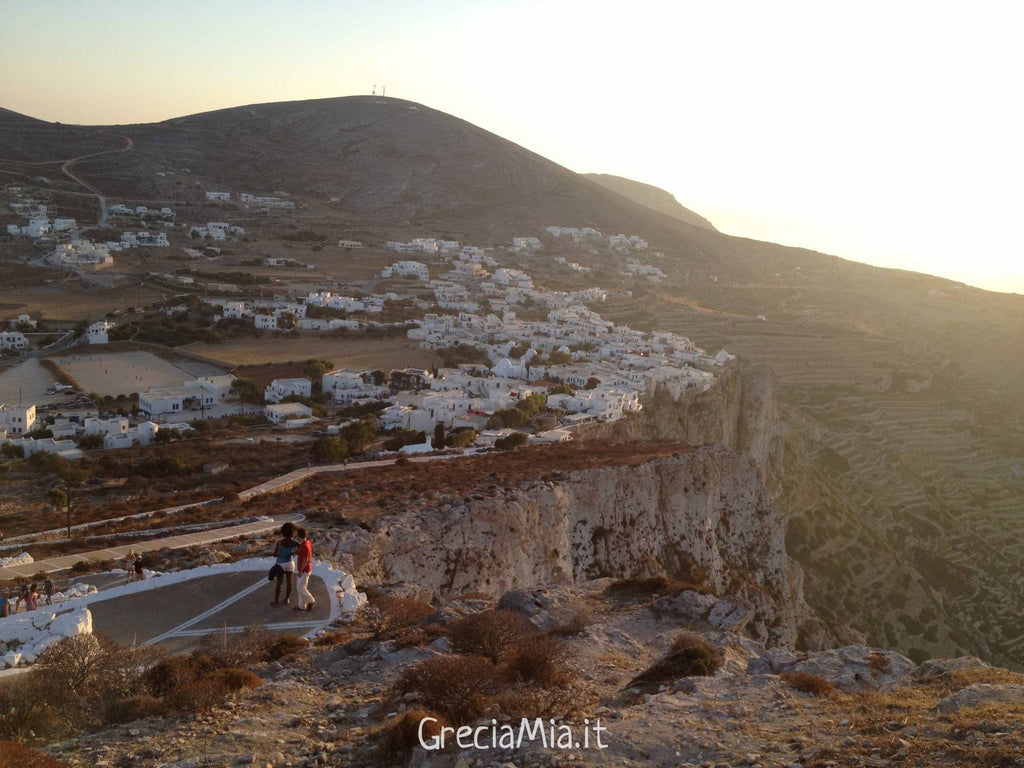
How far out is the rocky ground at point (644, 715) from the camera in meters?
5.38

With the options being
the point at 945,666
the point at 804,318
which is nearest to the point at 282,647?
the point at 945,666

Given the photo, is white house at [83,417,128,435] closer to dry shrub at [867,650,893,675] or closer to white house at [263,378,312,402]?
white house at [263,378,312,402]

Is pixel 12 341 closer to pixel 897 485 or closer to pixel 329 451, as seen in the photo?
pixel 329 451

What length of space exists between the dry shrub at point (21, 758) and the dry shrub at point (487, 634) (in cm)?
375

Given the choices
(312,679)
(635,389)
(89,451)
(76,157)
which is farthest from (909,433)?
(76,157)

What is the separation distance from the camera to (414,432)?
2856 cm

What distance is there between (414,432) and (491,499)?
13.1 meters

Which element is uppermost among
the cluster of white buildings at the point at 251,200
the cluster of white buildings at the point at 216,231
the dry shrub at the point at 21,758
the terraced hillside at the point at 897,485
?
the cluster of white buildings at the point at 251,200

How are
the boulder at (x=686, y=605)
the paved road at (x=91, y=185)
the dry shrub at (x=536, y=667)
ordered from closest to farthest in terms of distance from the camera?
the dry shrub at (x=536, y=667)
the boulder at (x=686, y=605)
the paved road at (x=91, y=185)

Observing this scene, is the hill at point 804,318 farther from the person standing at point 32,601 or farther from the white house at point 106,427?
the person standing at point 32,601

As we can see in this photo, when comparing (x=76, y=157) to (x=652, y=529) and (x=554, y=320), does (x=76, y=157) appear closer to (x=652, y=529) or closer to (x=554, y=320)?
(x=554, y=320)

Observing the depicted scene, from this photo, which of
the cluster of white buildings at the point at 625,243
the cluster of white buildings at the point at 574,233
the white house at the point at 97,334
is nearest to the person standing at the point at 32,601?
the white house at the point at 97,334

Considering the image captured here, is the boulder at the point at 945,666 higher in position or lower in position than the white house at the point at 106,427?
higher

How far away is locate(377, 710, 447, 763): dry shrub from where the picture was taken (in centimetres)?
557
